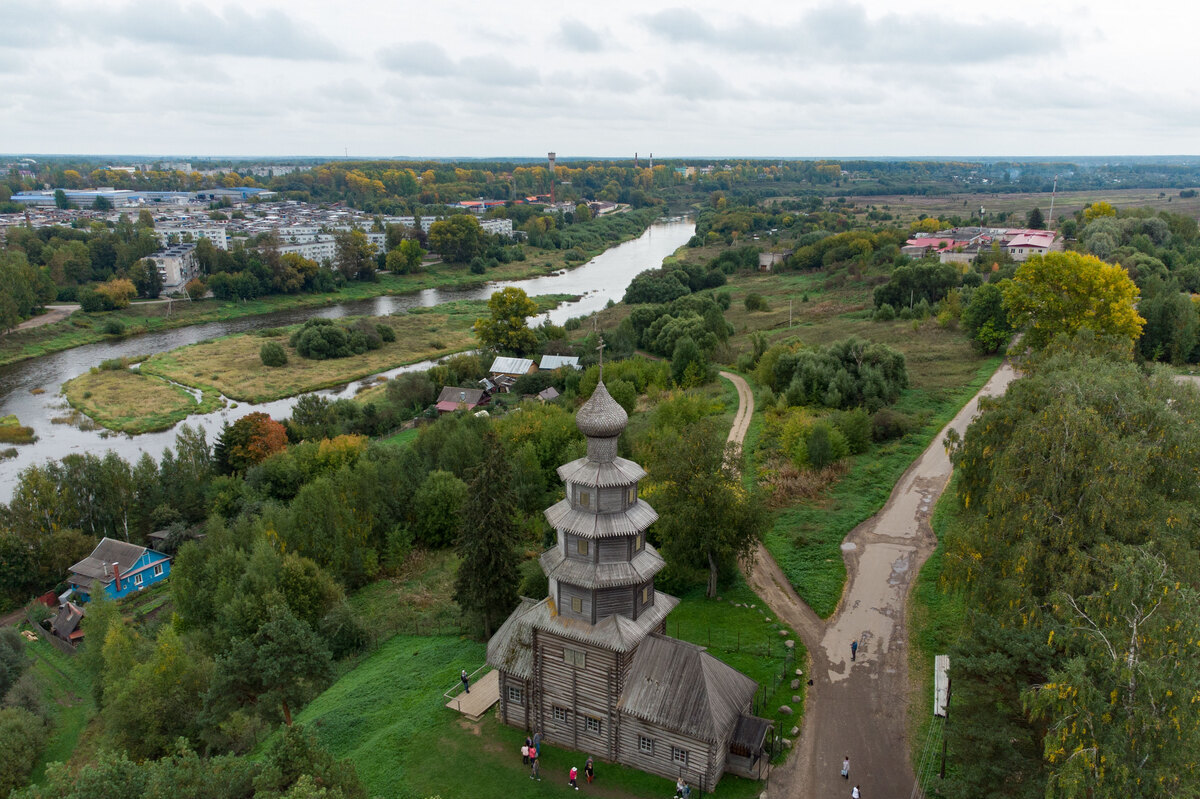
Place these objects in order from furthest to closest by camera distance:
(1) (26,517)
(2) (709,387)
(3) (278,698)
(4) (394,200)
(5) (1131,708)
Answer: (4) (394,200), (2) (709,387), (1) (26,517), (3) (278,698), (5) (1131,708)

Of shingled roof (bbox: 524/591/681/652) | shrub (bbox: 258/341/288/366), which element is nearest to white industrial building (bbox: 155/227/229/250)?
shrub (bbox: 258/341/288/366)

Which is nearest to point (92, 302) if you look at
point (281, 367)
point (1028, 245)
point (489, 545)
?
point (281, 367)

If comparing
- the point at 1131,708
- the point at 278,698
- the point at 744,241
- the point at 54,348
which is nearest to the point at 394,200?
the point at 744,241

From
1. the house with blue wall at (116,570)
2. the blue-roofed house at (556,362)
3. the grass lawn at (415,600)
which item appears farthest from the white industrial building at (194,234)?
the grass lawn at (415,600)

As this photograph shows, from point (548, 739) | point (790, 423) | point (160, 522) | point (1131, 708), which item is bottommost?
point (160, 522)

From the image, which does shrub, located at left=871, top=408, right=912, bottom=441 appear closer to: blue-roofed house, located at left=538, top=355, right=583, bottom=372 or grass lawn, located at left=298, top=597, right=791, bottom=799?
grass lawn, located at left=298, top=597, right=791, bottom=799

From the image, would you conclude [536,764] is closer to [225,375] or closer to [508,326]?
[508,326]

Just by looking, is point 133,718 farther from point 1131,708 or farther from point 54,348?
point 54,348
